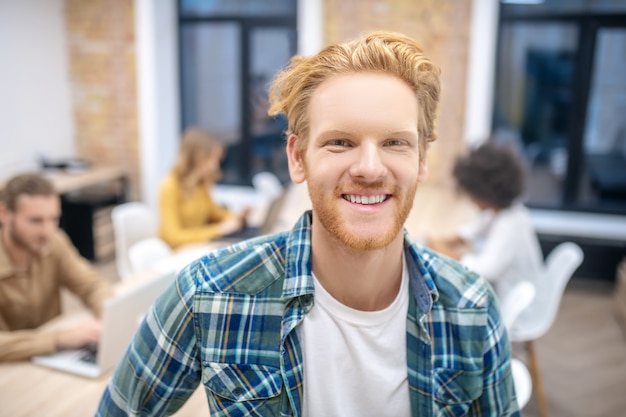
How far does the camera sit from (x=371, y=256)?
3.78 feet

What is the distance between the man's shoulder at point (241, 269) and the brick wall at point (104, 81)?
4.66 metres

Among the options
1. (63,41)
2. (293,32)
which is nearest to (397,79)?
(293,32)

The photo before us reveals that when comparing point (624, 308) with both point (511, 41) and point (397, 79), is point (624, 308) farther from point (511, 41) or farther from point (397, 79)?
point (397, 79)

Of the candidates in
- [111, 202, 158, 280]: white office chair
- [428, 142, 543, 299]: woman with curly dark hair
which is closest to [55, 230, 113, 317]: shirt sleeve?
[111, 202, 158, 280]: white office chair

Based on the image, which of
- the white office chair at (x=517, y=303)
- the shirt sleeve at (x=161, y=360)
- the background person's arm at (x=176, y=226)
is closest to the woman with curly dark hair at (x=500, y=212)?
the white office chair at (x=517, y=303)

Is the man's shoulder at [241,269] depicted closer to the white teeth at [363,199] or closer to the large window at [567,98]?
the white teeth at [363,199]

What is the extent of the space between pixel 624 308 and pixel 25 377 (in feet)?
12.0

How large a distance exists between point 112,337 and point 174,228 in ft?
5.28

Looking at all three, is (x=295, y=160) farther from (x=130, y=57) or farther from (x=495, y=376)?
(x=130, y=57)

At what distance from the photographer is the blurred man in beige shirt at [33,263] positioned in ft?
7.75

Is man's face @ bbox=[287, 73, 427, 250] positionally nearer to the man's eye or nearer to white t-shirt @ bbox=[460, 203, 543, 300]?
the man's eye

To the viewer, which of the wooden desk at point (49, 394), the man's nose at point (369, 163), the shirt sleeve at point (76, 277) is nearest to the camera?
the man's nose at point (369, 163)

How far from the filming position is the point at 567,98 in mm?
4805

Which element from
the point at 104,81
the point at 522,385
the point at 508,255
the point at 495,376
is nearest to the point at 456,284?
the point at 495,376
